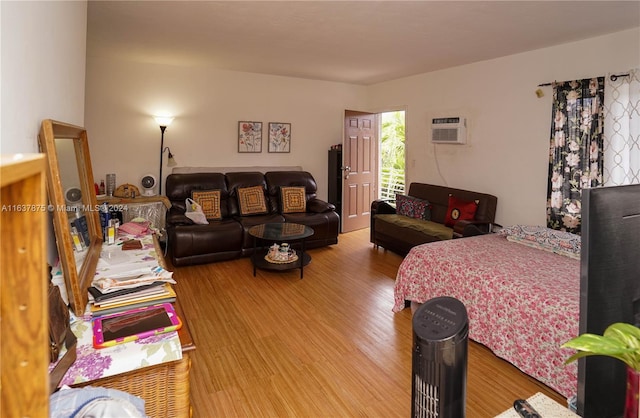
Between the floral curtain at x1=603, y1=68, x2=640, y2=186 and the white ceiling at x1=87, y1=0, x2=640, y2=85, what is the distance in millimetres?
470

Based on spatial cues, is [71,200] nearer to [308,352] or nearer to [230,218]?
[308,352]

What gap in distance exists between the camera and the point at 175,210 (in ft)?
15.5

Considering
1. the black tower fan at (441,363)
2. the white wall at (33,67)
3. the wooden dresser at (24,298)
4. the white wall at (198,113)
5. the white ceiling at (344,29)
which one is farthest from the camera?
the white wall at (198,113)

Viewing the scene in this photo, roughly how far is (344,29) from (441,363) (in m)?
3.11

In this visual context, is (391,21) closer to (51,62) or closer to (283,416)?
(51,62)

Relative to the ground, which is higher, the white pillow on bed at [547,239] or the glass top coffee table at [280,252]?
the white pillow on bed at [547,239]

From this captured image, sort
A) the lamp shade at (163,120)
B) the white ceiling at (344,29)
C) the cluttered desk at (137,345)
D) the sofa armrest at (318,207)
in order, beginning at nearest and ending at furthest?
the cluttered desk at (137,345) → the white ceiling at (344,29) → the lamp shade at (163,120) → the sofa armrest at (318,207)

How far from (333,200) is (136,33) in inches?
146

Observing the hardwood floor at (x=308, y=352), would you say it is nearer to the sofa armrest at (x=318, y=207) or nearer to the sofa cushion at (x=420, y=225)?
the sofa cushion at (x=420, y=225)

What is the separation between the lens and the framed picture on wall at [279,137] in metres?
5.86

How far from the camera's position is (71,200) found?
1915 millimetres

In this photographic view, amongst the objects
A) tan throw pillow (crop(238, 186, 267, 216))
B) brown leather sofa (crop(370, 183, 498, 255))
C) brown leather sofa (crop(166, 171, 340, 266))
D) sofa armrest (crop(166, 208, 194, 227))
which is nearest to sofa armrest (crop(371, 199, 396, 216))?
brown leather sofa (crop(370, 183, 498, 255))

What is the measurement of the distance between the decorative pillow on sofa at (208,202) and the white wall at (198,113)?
0.75 meters

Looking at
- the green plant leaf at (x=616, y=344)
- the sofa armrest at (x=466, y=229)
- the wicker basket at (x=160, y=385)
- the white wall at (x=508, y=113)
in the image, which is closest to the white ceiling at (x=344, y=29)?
the white wall at (x=508, y=113)
